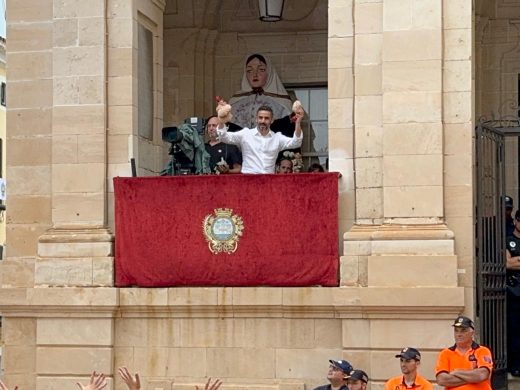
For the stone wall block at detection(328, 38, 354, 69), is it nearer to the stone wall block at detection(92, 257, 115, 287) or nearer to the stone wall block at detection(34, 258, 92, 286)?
the stone wall block at detection(92, 257, 115, 287)

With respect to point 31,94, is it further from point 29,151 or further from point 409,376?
point 409,376

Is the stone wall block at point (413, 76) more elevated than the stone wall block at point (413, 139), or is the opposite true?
the stone wall block at point (413, 76)

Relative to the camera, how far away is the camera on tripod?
59.6ft

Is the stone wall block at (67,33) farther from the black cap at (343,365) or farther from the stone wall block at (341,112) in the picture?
the black cap at (343,365)

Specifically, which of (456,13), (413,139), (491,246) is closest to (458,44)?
(456,13)

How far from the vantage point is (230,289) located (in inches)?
678

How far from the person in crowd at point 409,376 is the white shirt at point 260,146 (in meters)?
3.61

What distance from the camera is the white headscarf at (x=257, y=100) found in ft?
67.6

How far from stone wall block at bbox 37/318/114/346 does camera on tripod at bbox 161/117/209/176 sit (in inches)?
84.2

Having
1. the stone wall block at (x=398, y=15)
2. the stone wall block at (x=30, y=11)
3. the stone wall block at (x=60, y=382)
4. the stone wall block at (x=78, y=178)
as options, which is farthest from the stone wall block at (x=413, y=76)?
the stone wall block at (x=60, y=382)

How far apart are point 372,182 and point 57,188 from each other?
391 centimetres

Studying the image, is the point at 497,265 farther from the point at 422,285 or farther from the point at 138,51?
the point at 138,51

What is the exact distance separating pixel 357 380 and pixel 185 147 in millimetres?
4326

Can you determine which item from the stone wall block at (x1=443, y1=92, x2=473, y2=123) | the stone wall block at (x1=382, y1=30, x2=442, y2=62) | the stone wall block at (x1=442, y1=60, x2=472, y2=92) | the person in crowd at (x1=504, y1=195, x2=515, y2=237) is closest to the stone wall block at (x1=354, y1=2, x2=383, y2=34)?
the stone wall block at (x1=382, y1=30, x2=442, y2=62)
